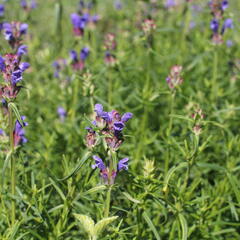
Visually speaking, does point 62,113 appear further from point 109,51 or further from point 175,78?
point 175,78

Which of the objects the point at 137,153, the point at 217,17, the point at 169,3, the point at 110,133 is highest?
the point at 217,17

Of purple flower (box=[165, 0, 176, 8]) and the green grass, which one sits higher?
purple flower (box=[165, 0, 176, 8])

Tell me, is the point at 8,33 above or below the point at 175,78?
above

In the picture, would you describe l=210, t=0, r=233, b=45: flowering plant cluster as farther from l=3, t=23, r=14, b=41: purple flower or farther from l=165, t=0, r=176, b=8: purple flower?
l=165, t=0, r=176, b=8: purple flower

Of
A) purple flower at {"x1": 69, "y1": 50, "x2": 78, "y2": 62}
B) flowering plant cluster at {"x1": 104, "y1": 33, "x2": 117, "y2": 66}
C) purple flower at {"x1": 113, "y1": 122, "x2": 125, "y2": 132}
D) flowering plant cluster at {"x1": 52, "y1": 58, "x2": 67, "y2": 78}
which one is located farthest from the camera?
flowering plant cluster at {"x1": 52, "y1": 58, "x2": 67, "y2": 78}

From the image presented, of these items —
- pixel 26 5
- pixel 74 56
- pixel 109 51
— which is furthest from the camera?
pixel 26 5

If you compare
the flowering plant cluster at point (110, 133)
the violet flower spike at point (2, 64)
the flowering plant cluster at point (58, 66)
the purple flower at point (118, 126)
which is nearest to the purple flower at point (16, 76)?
the violet flower spike at point (2, 64)

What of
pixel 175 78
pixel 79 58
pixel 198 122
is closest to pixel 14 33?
pixel 79 58

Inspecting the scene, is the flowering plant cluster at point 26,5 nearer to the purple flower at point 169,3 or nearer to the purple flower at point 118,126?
the purple flower at point 169,3

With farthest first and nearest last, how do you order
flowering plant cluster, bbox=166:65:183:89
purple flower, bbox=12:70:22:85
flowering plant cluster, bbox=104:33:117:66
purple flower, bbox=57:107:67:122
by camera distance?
1. purple flower, bbox=57:107:67:122
2. flowering plant cluster, bbox=104:33:117:66
3. flowering plant cluster, bbox=166:65:183:89
4. purple flower, bbox=12:70:22:85

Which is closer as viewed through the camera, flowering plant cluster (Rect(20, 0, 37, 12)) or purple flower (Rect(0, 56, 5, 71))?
purple flower (Rect(0, 56, 5, 71))

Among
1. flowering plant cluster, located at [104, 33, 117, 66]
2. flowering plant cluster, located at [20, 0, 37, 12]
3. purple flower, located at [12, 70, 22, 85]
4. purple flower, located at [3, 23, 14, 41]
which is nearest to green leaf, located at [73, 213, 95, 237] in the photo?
purple flower, located at [12, 70, 22, 85]

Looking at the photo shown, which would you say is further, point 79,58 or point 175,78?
point 79,58

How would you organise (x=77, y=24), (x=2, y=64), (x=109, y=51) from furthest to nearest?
(x=77, y=24)
(x=109, y=51)
(x=2, y=64)
